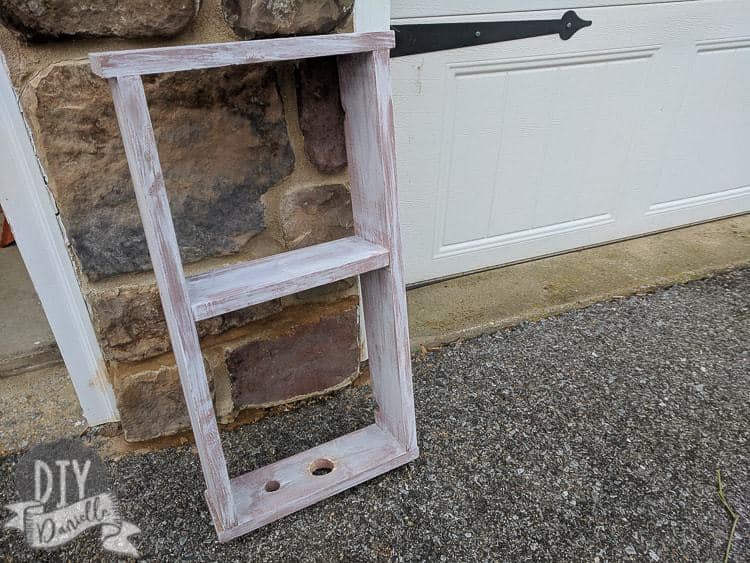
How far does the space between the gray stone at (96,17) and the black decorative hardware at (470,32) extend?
0.67m

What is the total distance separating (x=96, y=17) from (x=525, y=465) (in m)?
1.21

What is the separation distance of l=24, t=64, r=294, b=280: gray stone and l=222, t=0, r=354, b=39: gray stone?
8 centimetres

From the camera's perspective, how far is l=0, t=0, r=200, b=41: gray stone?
812 mm

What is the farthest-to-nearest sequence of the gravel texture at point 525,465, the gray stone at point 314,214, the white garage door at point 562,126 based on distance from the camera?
1. the white garage door at point 562,126
2. the gray stone at point 314,214
3. the gravel texture at point 525,465

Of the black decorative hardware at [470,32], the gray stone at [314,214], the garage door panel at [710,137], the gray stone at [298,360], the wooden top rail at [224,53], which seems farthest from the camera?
the garage door panel at [710,137]

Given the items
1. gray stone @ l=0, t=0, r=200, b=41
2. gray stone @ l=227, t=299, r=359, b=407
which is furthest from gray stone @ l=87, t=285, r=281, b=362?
gray stone @ l=0, t=0, r=200, b=41

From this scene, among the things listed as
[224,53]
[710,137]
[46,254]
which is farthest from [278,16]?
[710,137]

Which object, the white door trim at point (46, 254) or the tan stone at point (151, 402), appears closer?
the white door trim at point (46, 254)

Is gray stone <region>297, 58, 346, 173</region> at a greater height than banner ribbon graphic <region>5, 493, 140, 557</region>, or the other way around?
gray stone <region>297, 58, 346, 173</region>

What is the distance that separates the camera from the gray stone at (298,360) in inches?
48.9

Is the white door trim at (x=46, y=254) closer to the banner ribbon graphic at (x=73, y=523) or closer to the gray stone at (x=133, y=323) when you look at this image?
the gray stone at (x=133, y=323)

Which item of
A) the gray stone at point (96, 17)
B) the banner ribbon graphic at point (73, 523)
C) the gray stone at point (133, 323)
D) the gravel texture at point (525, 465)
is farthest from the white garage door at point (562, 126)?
the banner ribbon graphic at point (73, 523)

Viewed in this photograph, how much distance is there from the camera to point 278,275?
939 mm

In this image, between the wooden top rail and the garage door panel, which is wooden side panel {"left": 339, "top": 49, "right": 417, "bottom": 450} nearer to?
the wooden top rail
